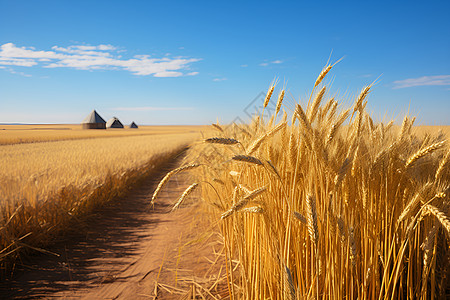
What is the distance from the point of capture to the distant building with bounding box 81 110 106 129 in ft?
155

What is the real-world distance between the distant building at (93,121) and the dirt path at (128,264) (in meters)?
48.3

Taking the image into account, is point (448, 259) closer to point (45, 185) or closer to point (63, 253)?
point (63, 253)

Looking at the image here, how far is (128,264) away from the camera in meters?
2.65

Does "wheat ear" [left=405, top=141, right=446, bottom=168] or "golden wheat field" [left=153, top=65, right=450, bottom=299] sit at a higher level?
"wheat ear" [left=405, top=141, right=446, bottom=168]

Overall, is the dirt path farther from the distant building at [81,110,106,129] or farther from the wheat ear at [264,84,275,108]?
the distant building at [81,110,106,129]

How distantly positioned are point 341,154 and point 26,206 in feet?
9.93

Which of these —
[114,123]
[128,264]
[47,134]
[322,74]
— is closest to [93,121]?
[114,123]

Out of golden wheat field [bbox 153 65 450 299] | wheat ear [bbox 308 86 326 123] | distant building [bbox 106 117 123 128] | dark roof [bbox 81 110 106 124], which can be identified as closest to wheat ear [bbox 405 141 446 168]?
golden wheat field [bbox 153 65 450 299]

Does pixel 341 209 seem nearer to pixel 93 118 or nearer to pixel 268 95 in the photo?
pixel 268 95

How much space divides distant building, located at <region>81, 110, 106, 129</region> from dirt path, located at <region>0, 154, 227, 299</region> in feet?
159

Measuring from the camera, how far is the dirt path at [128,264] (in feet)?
7.03

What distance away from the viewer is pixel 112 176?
5.06 metres

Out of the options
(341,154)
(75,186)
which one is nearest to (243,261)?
(341,154)

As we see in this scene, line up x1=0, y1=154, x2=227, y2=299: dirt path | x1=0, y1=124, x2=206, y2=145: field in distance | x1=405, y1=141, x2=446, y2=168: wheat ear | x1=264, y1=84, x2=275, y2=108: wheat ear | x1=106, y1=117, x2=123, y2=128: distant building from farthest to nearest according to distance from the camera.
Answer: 1. x1=106, y1=117, x2=123, y2=128: distant building
2. x1=0, y1=124, x2=206, y2=145: field in distance
3. x1=0, y1=154, x2=227, y2=299: dirt path
4. x1=264, y1=84, x2=275, y2=108: wheat ear
5. x1=405, y1=141, x2=446, y2=168: wheat ear
